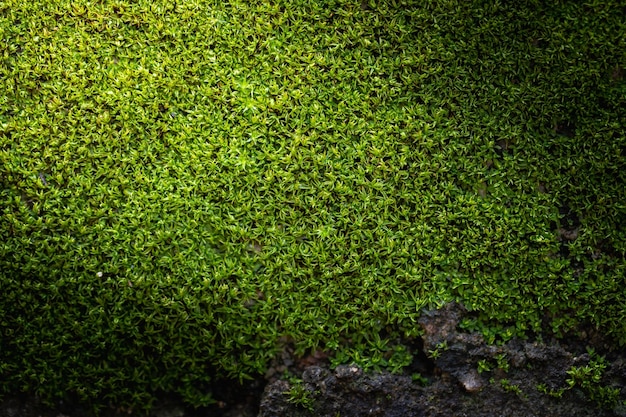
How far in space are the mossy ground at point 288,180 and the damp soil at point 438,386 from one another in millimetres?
60

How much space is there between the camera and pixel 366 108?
2172mm

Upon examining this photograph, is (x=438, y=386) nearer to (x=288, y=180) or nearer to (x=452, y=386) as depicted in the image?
(x=452, y=386)

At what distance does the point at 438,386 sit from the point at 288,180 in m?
0.84

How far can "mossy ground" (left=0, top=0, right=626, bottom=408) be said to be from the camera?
211 centimetres

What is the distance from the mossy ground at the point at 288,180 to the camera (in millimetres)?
2113

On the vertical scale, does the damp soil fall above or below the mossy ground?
below

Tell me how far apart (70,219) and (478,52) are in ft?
4.80

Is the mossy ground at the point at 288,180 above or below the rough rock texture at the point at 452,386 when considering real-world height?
above

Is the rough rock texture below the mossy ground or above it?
below

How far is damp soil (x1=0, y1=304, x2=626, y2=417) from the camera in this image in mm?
2139

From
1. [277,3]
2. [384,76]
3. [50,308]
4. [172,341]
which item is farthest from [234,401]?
[277,3]

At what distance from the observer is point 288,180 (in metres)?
2.13

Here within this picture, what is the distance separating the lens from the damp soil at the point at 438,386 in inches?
84.2

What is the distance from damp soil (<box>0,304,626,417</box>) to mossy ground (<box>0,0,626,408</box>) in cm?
6
